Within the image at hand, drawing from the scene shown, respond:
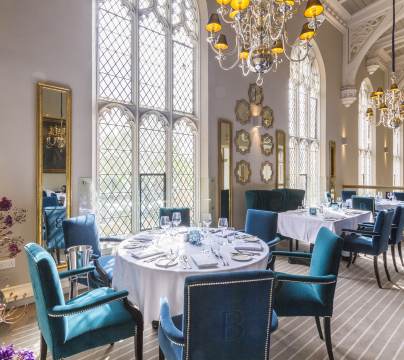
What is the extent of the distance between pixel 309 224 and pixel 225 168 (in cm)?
176

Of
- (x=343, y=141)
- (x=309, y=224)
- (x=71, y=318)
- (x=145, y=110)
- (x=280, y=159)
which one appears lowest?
(x=71, y=318)

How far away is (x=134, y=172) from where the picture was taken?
410 cm

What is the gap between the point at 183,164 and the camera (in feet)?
15.8

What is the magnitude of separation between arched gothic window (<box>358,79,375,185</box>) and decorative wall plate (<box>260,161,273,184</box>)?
5.17 meters

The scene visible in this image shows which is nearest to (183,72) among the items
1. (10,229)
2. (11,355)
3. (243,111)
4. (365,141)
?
(243,111)

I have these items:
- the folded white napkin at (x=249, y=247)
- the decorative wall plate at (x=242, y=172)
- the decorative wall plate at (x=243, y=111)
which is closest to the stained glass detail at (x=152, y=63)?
the decorative wall plate at (x=243, y=111)

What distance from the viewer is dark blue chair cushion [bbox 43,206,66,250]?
3172 mm

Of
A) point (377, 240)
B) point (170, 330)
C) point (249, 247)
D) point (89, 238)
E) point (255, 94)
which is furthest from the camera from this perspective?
point (255, 94)

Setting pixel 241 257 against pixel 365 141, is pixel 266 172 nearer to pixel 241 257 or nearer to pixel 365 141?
pixel 241 257

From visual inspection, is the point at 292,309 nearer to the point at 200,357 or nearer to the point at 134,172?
the point at 200,357

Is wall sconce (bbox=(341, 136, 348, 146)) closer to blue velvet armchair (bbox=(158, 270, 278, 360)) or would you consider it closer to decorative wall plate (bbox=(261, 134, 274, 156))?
decorative wall plate (bbox=(261, 134, 274, 156))

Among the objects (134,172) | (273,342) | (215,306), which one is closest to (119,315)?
(215,306)

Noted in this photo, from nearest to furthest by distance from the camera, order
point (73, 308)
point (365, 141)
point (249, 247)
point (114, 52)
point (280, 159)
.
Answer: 1. point (73, 308)
2. point (249, 247)
3. point (114, 52)
4. point (280, 159)
5. point (365, 141)

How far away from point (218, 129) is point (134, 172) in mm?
1750
